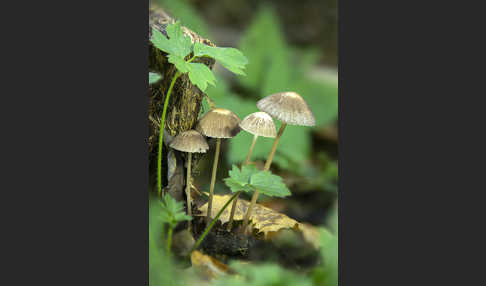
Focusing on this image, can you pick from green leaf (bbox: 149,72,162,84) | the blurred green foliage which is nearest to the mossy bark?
green leaf (bbox: 149,72,162,84)

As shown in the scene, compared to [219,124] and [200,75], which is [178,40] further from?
[219,124]

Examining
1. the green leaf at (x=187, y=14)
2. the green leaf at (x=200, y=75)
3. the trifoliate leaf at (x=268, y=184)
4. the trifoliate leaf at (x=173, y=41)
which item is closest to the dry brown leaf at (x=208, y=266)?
the trifoliate leaf at (x=268, y=184)

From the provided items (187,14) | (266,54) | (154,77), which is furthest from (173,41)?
(266,54)

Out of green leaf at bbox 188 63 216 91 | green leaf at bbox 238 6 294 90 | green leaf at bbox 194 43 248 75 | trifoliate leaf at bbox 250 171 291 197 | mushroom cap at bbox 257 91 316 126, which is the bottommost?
trifoliate leaf at bbox 250 171 291 197

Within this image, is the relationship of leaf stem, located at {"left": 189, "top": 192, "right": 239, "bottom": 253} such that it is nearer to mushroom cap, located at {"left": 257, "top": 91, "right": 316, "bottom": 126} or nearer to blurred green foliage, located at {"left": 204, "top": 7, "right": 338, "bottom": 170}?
blurred green foliage, located at {"left": 204, "top": 7, "right": 338, "bottom": 170}

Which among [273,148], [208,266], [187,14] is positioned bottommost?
[208,266]

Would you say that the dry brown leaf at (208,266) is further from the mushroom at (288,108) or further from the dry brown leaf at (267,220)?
the mushroom at (288,108)
